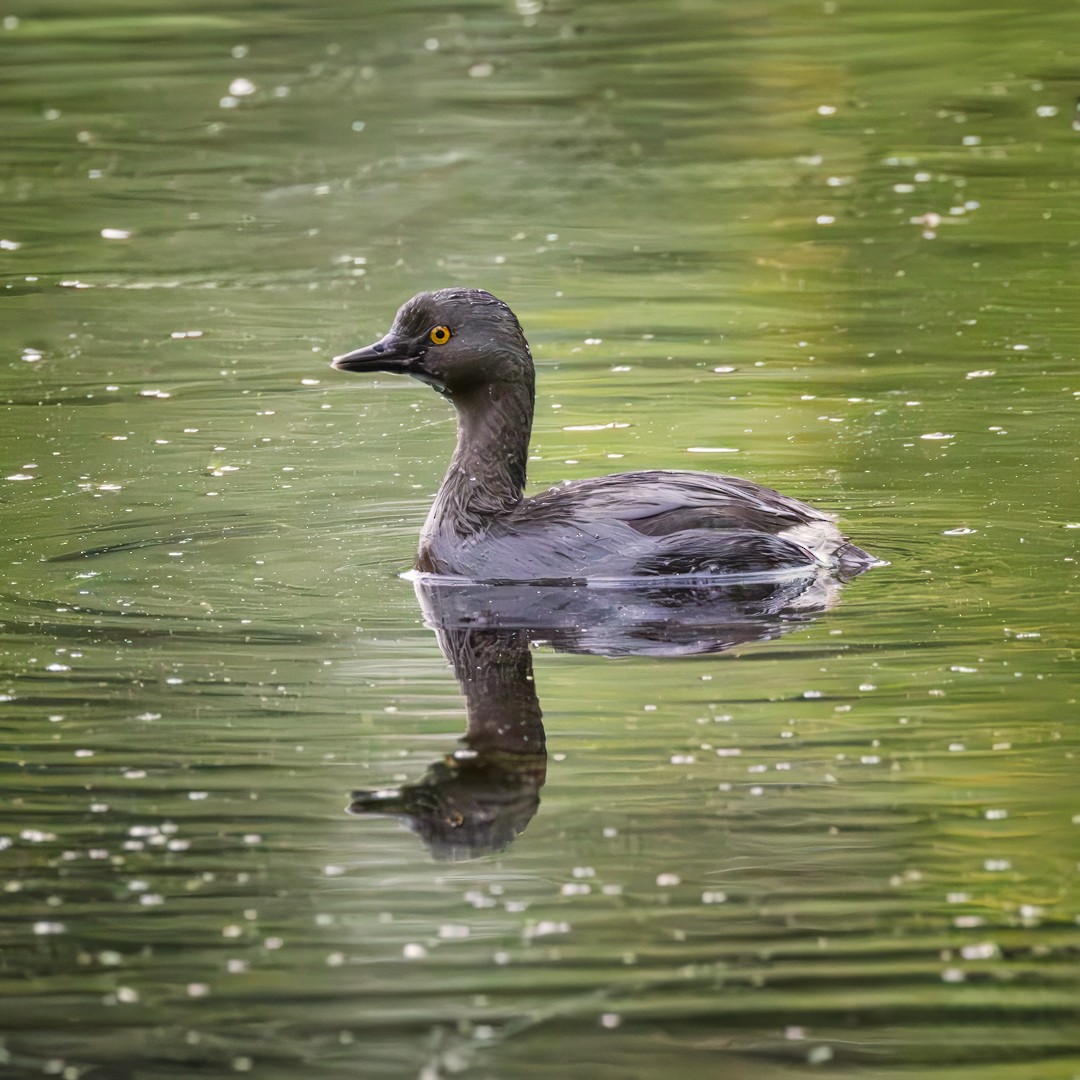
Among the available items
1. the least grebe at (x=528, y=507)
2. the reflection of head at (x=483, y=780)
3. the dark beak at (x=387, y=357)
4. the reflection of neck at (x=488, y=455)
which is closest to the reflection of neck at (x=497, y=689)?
the reflection of head at (x=483, y=780)

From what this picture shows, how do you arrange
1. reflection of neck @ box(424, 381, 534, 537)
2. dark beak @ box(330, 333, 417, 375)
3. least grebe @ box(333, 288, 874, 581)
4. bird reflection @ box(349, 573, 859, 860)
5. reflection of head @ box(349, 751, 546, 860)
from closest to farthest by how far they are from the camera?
reflection of head @ box(349, 751, 546, 860)
bird reflection @ box(349, 573, 859, 860)
least grebe @ box(333, 288, 874, 581)
reflection of neck @ box(424, 381, 534, 537)
dark beak @ box(330, 333, 417, 375)

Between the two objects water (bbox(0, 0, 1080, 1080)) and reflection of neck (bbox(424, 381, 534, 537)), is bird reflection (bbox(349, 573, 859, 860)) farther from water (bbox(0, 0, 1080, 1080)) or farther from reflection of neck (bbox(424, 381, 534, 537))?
reflection of neck (bbox(424, 381, 534, 537))

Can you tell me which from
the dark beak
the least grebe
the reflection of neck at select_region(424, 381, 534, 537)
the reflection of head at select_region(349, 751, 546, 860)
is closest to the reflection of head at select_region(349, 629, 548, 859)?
the reflection of head at select_region(349, 751, 546, 860)

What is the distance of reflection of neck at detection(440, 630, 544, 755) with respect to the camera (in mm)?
6656

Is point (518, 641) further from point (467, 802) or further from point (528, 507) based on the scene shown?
point (467, 802)

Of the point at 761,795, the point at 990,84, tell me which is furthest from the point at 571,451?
the point at 990,84

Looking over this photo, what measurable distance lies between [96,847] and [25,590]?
2749 millimetres

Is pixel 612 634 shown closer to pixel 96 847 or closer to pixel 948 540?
pixel 948 540

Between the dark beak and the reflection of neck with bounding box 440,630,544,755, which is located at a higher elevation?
the dark beak

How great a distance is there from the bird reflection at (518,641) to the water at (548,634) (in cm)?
3

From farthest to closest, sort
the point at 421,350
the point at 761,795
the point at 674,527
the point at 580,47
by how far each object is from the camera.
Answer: the point at 580,47 → the point at 421,350 → the point at 674,527 → the point at 761,795

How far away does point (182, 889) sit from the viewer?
221 inches

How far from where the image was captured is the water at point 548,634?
16.6 feet

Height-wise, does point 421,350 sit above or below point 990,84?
above
